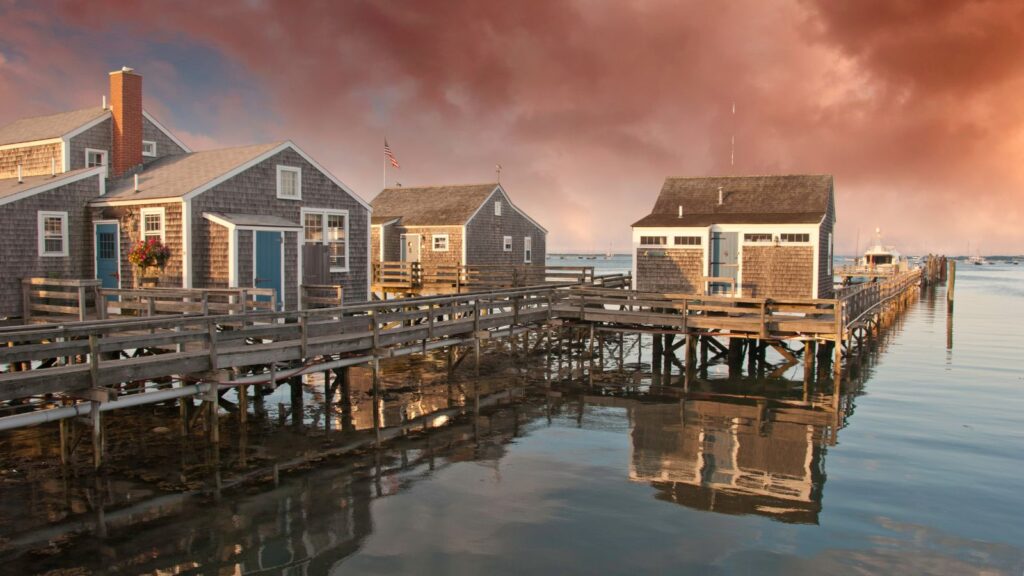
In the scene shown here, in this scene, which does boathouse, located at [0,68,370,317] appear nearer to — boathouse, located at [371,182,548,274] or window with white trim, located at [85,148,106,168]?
window with white trim, located at [85,148,106,168]

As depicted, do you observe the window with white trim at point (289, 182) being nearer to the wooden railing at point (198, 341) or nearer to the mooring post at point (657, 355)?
the wooden railing at point (198, 341)

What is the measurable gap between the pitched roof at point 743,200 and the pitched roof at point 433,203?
464 inches

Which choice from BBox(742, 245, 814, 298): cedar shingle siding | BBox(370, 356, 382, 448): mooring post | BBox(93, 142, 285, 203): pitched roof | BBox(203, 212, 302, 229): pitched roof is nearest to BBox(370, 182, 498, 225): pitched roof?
BBox(742, 245, 814, 298): cedar shingle siding

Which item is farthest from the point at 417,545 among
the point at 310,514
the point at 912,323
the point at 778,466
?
the point at 912,323

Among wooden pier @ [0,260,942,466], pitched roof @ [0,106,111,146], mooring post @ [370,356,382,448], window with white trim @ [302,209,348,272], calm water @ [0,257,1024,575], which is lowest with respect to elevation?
calm water @ [0,257,1024,575]

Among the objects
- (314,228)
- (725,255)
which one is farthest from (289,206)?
(725,255)

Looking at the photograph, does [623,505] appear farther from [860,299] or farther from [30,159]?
[30,159]

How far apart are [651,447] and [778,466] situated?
2.49 meters

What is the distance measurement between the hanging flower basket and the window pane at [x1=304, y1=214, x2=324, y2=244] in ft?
15.1

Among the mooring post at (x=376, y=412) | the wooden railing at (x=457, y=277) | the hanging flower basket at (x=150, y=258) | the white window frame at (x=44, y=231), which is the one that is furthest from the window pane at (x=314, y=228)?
the wooden railing at (x=457, y=277)

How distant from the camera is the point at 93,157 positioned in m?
27.8

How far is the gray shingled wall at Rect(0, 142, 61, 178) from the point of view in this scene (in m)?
28.2

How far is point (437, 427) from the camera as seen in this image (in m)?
16.8

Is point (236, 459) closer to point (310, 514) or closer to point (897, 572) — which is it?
point (310, 514)
